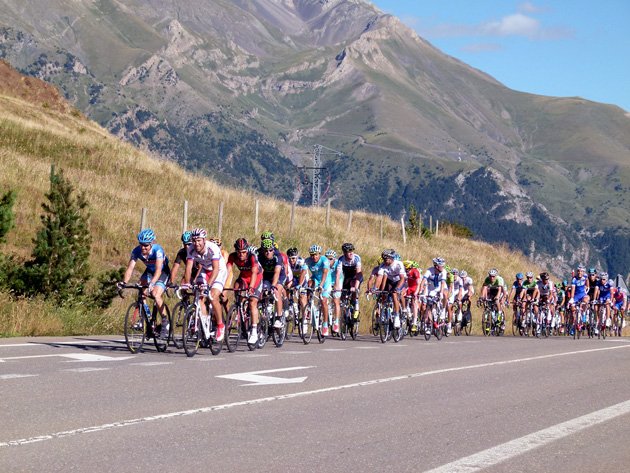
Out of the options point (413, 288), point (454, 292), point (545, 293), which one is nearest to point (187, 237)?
point (413, 288)

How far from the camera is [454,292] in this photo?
28297 millimetres

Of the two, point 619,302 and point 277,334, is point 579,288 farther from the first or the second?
point 277,334

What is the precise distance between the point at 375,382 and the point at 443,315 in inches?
559

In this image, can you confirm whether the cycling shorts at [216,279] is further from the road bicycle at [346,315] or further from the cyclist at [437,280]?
the cyclist at [437,280]

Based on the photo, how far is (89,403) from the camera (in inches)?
373

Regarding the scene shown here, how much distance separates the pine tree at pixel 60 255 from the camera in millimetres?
20203

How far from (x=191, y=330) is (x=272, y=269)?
3259 mm

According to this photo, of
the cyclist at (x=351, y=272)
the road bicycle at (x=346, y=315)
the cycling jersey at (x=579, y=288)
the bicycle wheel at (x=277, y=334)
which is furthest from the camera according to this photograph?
the cycling jersey at (x=579, y=288)

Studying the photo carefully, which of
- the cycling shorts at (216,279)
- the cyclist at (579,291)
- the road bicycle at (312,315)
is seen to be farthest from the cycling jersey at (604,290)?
the cycling shorts at (216,279)

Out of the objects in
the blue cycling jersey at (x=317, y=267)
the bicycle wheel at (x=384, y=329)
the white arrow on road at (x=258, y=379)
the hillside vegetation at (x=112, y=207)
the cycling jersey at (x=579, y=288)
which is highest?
the hillside vegetation at (x=112, y=207)

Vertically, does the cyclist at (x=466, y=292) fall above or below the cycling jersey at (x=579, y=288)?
below

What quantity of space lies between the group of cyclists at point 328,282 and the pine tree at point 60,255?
84.2 inches

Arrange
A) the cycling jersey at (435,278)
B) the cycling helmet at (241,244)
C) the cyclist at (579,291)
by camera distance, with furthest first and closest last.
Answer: the cyclist at (579,291)
the cycling jersey at (435,278)
the cycling helmet at (241,244)

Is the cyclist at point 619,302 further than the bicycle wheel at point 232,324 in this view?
Yes
